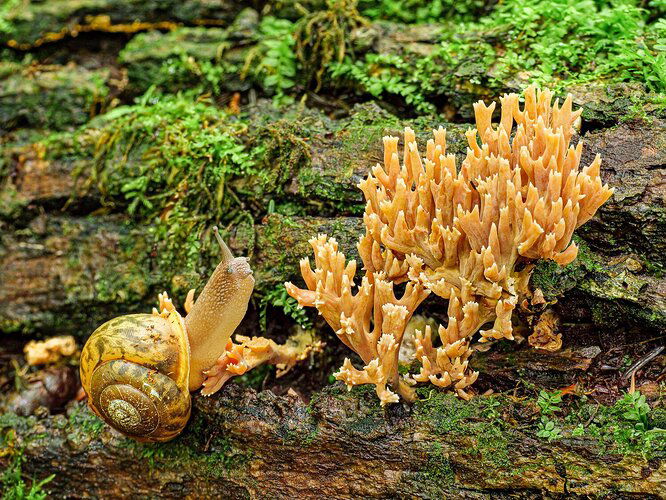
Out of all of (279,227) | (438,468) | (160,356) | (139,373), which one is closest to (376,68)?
(279,227)

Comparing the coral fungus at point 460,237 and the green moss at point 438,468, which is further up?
the coral fungus at point 460,237

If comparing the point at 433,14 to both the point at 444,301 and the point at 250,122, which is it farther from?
the point at 444,301

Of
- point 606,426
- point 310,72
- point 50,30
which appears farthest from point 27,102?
point 606,426

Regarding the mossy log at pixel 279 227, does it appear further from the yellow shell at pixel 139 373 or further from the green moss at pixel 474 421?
the yellow shell at pixel 139 373

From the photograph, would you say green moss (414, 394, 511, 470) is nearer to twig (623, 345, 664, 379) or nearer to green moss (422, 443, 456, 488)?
green moss (422, 443, 456, 488)

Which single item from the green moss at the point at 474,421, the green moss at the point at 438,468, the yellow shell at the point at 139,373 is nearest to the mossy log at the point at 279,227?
the green moss at the point at 474,421

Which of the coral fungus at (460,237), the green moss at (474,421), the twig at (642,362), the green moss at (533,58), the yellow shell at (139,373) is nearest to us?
the coral fungus at (460,237)

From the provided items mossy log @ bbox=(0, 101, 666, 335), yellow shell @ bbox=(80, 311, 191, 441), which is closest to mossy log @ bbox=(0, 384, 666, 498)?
yellow shell @ bbox=(80, 311, 191, 441)
